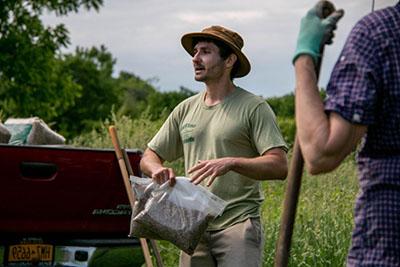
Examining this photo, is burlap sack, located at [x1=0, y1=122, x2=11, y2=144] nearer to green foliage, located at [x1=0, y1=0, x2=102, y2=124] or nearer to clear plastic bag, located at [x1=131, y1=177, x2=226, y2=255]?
clear plastic bag, located at [x1=131, y1=177, x2=226, y2=255]

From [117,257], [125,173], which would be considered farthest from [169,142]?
[117,257]

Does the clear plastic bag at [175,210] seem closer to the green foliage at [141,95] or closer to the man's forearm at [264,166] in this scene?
the man's forearm at [264,166]

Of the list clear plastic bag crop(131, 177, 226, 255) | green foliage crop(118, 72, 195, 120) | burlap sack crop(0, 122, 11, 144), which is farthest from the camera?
green foliage crop(118, 72, 195, 120)

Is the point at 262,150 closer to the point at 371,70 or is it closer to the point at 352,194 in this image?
the point at 371,70

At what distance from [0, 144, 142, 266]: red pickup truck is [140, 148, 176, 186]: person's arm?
45.8 inches

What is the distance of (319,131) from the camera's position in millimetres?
3787

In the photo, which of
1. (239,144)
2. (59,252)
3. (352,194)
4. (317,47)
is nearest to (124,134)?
(352,194)

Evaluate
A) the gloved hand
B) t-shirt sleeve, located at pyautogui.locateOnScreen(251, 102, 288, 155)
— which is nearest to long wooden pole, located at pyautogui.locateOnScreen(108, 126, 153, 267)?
t-shirt sleeve, located at pyautogui.locateOnScreen(251, 102, 288, 155)

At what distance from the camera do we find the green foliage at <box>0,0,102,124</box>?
102ft

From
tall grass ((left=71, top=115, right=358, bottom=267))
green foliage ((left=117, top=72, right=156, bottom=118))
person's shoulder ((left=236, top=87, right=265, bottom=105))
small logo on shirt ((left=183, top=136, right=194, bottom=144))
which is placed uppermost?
person's shoulder ((left=236, top=87, right=265, bottom=105))

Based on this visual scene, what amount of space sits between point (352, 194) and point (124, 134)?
5360 mm

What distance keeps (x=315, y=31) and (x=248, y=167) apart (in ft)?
8.30

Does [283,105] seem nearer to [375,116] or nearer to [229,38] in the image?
[229,38]

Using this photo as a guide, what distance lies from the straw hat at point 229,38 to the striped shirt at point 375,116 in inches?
128
